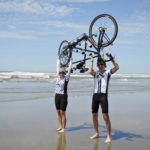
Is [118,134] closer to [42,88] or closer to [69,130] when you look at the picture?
[69,130]

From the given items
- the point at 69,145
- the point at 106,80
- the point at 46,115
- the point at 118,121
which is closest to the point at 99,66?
the point at 106,80

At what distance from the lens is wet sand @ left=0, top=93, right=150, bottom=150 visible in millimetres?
5598

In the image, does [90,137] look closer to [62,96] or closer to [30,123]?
[62,96]

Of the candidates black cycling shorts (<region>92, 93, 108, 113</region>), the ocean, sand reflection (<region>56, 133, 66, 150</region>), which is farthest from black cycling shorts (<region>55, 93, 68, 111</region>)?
the ocean

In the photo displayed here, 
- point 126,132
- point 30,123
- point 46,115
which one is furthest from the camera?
point 46,115

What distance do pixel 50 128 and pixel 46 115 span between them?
1.78 metres

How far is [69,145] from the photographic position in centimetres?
560

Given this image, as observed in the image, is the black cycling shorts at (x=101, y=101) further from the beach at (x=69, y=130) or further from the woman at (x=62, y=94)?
A: the woman at (x=62, y=94)

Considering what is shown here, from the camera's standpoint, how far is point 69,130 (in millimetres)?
7016

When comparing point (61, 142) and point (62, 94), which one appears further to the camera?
point (62, 94)

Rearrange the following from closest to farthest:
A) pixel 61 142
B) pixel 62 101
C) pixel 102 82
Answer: pixel 61 142 < pixel 102 82 < pixel 62 101

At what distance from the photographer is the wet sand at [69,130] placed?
220 inches

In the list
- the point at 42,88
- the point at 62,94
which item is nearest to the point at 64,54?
the point at 62,94

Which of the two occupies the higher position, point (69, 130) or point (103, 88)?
point (103, 88)
